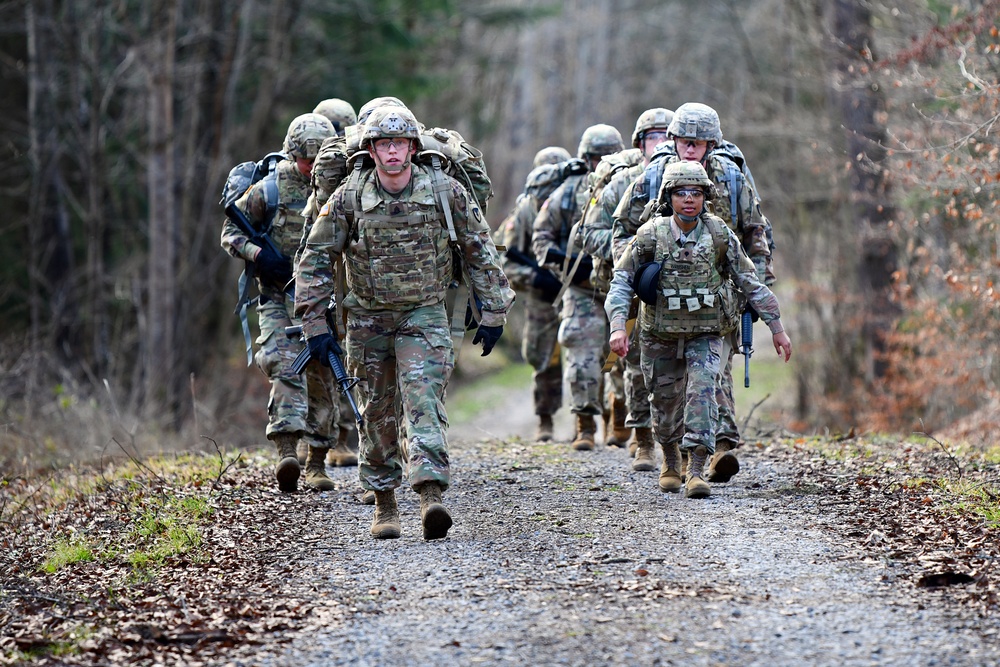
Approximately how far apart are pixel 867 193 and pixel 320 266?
1077 cm

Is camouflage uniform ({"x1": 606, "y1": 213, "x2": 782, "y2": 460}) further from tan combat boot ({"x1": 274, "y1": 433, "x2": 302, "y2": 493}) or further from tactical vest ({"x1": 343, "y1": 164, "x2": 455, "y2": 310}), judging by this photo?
tan combat boot ({"x1": 274, "y1": 433, "x2": 302, "y2": 493})

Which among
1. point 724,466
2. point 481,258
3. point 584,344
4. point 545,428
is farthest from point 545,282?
point 481,258

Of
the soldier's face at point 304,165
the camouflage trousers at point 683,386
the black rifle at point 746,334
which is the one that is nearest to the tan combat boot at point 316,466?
the soldier's face at point 304,165

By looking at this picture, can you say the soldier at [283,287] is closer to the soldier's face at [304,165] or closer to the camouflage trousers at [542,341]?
the soldier's face at [304,165]

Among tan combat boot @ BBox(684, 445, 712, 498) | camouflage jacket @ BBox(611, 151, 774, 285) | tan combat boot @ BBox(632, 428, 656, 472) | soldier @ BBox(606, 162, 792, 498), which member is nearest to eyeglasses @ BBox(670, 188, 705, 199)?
soldier @ BBox(606, 162, 792, 498)

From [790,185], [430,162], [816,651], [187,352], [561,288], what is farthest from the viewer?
[790,185]

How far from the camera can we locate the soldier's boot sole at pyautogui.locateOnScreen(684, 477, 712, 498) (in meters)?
8.26

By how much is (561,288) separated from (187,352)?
8.45m

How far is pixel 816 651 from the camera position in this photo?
529 cm

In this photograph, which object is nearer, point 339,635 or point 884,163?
point 339,635

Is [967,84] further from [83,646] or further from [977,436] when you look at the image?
[83,646]

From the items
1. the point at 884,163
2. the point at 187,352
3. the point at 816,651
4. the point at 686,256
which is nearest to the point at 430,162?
the point at 686,256

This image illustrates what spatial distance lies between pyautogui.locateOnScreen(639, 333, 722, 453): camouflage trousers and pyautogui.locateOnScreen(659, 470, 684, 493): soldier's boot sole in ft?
0.67

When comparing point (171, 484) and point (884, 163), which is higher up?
point (884, 163)
